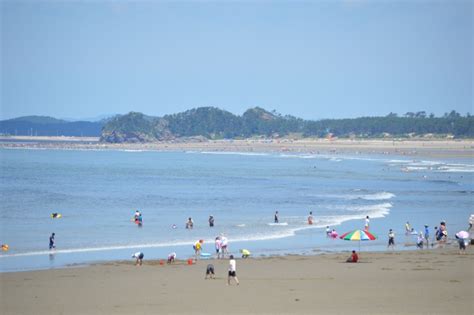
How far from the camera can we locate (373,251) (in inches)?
1085

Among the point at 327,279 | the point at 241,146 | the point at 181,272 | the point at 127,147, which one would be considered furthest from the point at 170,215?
the point at 127,147

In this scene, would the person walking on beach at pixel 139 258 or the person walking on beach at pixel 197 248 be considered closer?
the person walking on beach at pixel 139 258

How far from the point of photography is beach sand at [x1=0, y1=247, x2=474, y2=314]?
1705 centimetres

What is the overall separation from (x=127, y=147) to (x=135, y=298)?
6731 inches

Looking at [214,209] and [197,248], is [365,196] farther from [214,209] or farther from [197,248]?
[197,248]

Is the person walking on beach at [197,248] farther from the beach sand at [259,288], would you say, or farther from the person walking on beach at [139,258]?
the person walking on beach at [139,258]

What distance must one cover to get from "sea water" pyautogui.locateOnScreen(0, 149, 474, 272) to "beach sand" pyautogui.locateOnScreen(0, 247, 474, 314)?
3.14 meters

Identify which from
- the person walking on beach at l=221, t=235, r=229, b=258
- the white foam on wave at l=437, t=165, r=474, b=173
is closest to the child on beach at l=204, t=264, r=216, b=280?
the person walking on beach at l=221, t=235, r=229, b=258

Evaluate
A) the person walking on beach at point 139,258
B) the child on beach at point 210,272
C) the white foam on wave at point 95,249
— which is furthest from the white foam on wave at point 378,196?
the child on beach at point 210,272

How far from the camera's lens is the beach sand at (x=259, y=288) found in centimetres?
1705

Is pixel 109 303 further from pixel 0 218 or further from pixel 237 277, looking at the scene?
pixel 0 218

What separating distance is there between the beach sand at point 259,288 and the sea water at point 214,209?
3.14 m

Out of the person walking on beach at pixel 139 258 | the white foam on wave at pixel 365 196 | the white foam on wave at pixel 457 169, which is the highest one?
the person walking on beach at pixel 139 258

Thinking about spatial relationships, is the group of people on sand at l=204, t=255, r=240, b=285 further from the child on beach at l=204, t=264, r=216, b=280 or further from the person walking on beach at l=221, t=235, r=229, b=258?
the person walking on beach at l=221, t=235, r=229, b=258
